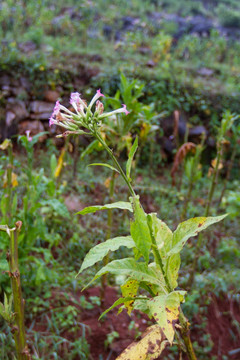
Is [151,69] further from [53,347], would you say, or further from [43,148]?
[53,347]

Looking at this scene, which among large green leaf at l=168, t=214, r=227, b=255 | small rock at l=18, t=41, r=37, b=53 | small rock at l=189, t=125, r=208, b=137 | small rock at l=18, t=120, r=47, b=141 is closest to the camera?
large green leaf at l=168, t=214, r=227, b=255

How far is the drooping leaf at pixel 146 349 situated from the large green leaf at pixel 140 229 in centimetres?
34

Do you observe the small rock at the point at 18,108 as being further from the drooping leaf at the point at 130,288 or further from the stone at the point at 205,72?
the drooping leaf at the point at 130,288

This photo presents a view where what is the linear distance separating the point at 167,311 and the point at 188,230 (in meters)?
0.29

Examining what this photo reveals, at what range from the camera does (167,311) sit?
1.02 metres

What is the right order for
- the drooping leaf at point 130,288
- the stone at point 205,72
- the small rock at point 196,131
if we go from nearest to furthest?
the drooping leaf at point 130,288, the small rock at point 196,131, the stone at point 205,72

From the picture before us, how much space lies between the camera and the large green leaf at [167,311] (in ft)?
3.19

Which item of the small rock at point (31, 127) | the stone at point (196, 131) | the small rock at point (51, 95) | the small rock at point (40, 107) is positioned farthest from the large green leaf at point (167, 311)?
the stone at point (196, 131)

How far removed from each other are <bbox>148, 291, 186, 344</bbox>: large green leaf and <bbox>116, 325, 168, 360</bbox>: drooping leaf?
0.57 ft

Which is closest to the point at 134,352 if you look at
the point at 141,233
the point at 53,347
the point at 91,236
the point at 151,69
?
the point at 141,233

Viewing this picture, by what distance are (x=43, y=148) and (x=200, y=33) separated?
9318 millimetres

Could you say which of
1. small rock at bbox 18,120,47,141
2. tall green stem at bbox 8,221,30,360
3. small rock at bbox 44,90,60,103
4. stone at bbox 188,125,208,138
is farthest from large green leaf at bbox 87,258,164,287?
stone at bbox 188,125,208,138

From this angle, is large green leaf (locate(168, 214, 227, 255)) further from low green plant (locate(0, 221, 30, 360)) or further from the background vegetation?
the background vegetation

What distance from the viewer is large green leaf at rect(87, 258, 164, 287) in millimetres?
1153
